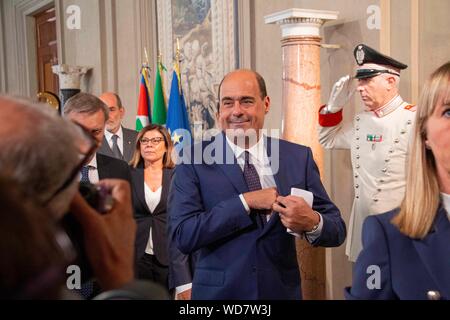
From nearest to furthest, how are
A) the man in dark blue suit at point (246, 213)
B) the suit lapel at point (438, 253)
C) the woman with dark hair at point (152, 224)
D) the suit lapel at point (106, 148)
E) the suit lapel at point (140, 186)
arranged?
the suit lapel at point (438, 253)
the man in dark blue suit at point (246, 213)
the woman with dark hair at point (152, 224)
the suit lapel at point (140, 186)
the suit lapel at point (106, 148)

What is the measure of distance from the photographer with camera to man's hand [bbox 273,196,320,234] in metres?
1.24

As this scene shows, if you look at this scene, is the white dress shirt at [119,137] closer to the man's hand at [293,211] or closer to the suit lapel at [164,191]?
the suit lapel at [164,191]

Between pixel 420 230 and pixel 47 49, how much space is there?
1163cm

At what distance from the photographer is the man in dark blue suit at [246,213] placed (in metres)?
2.47

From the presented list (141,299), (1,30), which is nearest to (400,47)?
(141,299)

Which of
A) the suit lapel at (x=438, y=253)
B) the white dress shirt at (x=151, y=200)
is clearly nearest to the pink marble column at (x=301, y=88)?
the white dress shirt at (x=151, y=200)

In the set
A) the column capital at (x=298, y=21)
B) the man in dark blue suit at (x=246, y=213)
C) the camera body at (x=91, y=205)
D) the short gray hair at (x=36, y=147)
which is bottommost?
the man in dark blue suit at (x=246, y=213)

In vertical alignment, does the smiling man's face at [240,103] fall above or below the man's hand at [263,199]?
above

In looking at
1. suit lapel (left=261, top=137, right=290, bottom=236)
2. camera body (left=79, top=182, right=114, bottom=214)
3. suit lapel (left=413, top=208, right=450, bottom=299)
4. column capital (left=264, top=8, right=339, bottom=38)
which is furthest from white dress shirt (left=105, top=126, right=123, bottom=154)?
camera body (left=79, top=182, right=114, bottom=214)

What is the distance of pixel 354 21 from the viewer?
5.41 meters

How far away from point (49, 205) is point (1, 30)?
13958 millimetres

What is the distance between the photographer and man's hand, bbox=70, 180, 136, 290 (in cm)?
111

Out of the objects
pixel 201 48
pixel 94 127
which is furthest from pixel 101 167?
pixel 201 48

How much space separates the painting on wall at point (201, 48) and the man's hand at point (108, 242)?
19.4ft
